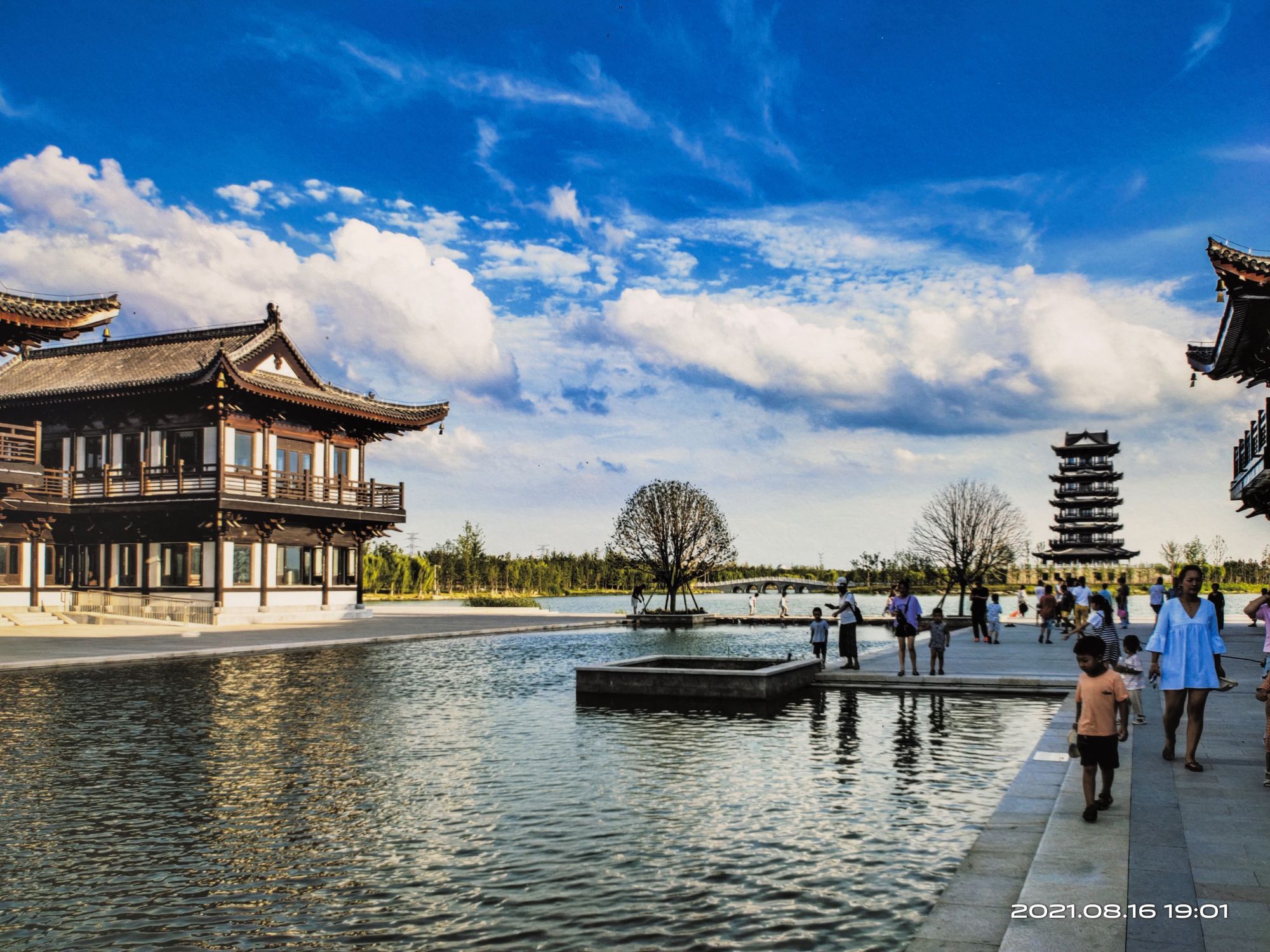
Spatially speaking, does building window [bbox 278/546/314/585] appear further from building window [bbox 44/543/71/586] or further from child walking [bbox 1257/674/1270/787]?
child walking [bbox 1257/674/1270/787]

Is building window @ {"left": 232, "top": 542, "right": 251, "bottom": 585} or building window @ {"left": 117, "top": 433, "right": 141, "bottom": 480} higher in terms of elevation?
building window @ {"left": 117, "top": 433, "right": 141, "bottom": 480}

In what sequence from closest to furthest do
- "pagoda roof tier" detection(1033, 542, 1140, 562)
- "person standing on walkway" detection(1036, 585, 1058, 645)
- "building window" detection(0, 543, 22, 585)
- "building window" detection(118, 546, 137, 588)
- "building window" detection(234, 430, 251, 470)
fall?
"person standing on walkway" detection(1036, 585, 1058, 645)
"building window" detection(0, 543, 22, 585)
"building window" detection(234, 430, 251, 470)
"building window" detection(118, 546, 137, 588)
"pagoda roof tier" detection(1033, 542, 1140, 562)

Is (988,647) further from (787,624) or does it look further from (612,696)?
(787,624)

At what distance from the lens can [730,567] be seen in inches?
4505

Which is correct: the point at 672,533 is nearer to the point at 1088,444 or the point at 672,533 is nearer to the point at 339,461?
the point at 339,461

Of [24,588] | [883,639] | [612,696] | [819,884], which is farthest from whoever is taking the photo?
[24,588]

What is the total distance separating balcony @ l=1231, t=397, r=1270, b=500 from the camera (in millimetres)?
26094

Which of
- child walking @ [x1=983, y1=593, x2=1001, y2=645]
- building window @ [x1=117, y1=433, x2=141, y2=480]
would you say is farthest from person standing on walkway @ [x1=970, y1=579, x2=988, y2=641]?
building window @ [x1=117, y1=433, x2=141, y2=480]

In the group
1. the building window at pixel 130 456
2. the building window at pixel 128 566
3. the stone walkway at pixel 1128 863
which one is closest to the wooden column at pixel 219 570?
the building window at pixel 128 566

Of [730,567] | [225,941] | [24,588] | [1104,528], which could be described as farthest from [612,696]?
[730,567]

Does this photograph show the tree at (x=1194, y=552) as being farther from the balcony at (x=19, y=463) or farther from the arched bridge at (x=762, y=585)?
the balcony at (x=19, y=463)

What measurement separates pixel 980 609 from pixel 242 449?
26.2 m

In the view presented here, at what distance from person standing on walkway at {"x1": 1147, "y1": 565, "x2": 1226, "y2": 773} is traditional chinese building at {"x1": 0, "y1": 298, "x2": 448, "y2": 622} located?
31.9 meters

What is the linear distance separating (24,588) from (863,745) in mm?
35841
